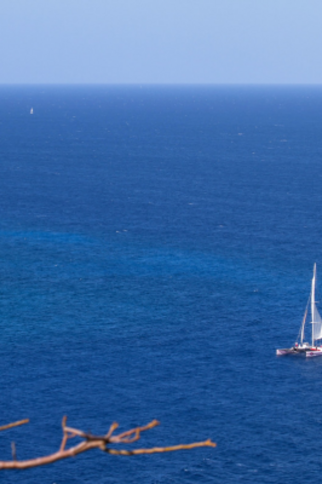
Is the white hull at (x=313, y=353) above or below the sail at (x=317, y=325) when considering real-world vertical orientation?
below

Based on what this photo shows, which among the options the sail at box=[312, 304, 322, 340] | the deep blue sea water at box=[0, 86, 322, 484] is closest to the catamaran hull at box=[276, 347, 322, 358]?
the deep blue sea water at box=[0, 86, 322, 484]

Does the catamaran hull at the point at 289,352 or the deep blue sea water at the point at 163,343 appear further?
the catamaran hull at the point at 289,352

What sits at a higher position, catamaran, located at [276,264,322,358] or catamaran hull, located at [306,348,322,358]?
catamaran, located at [276,264,322,358]

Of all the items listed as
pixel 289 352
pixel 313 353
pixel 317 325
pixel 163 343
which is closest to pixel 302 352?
pixel 313 353

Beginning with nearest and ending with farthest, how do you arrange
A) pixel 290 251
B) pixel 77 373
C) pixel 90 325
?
1. pixel 77 373
2. pixel 90 325
3. pixel 290 251

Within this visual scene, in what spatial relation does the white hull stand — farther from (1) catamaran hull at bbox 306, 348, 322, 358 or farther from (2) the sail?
(2) the sail

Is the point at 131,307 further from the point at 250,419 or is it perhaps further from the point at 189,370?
the point at 250,419

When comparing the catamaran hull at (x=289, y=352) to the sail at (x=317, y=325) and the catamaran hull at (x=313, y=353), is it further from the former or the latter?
the sail at (x=317, y=325)

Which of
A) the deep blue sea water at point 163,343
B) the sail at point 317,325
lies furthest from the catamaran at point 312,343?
the deep blue sea water at point 163,343

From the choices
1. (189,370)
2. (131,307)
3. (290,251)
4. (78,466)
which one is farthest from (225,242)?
(78,466)

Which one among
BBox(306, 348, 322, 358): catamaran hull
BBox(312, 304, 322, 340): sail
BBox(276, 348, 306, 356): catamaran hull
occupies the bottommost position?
BBox(306, 348, 322, 358): catamaran hull

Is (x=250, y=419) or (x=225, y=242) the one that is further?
(x=225, y=242)
